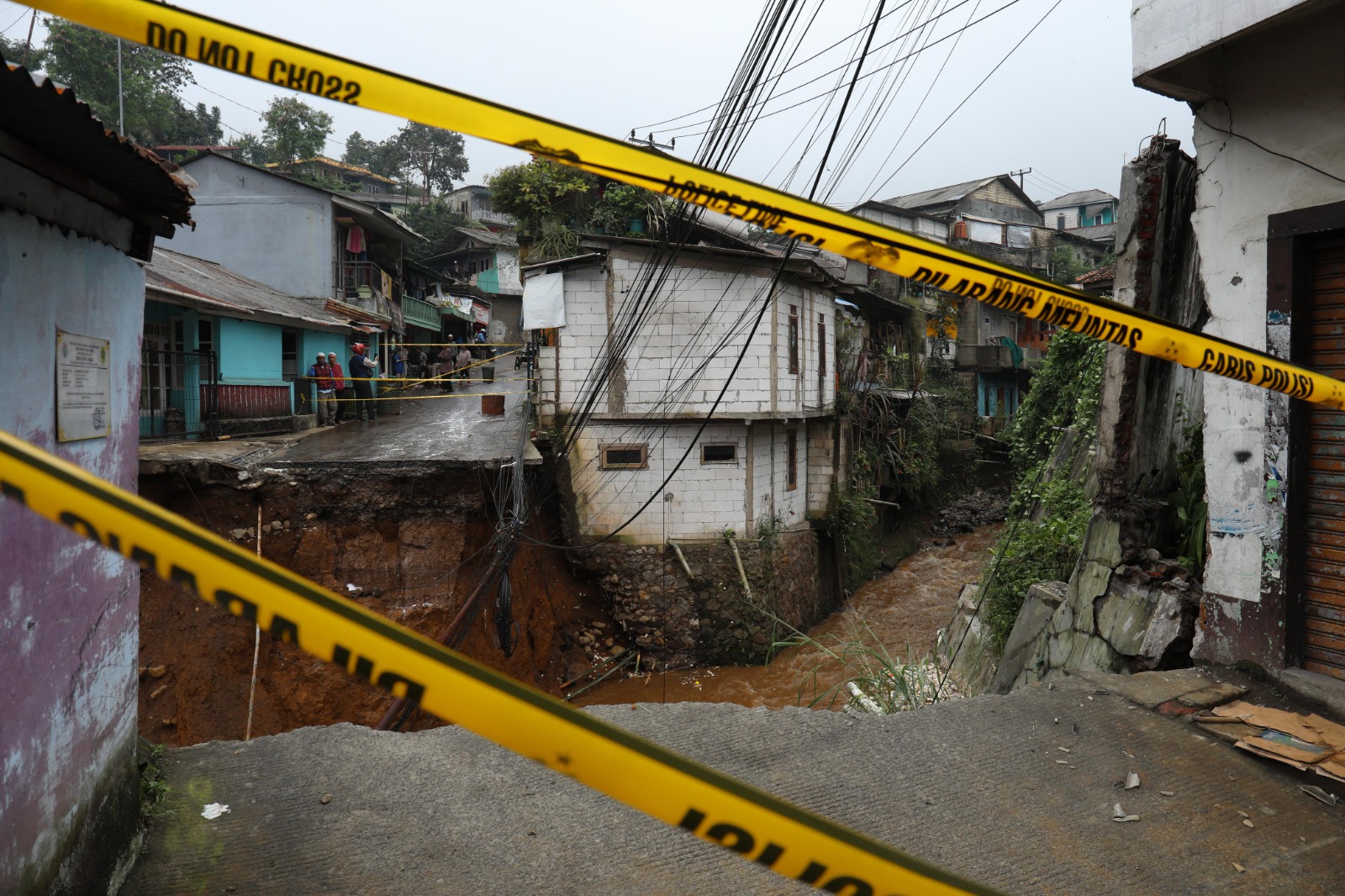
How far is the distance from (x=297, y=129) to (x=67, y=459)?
1372 inches

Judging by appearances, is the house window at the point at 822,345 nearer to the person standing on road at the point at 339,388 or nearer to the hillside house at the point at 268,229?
the person standing on road at the point at 339,388

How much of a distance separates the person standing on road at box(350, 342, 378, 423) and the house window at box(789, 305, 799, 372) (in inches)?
380

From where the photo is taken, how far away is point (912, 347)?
2805 centimetres

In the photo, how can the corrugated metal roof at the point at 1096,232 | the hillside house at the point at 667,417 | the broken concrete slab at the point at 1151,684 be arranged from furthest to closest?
the corrugated metal roof at the point at 1096,232
the hillside house at the point at 667,417
the broken concrete slab at the point at 1151,684

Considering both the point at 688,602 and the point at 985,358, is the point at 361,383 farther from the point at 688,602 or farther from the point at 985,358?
the point at 985,358

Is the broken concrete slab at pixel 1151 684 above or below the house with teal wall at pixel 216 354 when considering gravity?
below

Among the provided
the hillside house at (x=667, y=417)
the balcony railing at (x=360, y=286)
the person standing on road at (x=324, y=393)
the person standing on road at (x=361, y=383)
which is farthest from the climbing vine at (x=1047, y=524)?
the balcony railing at (x=360, y=286)

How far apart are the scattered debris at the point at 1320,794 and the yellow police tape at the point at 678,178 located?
1835mm

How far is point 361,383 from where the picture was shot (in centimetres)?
1897

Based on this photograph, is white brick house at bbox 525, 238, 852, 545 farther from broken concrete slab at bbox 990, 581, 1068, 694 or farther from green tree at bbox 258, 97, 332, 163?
green tree at bbox 258, 97, 332, 163

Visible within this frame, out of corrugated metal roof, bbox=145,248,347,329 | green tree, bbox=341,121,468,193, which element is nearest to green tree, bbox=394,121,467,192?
green tree, bbox=341,121,468,193

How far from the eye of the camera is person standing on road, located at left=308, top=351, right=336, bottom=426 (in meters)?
17.5

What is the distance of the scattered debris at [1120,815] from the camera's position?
335 centimetres

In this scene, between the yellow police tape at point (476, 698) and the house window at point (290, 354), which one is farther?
the house window at point (290, 354)
